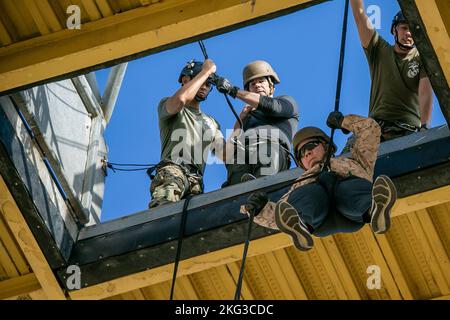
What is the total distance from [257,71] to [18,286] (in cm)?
330

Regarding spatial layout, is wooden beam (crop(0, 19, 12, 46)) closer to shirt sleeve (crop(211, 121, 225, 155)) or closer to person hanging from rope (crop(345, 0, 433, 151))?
shirt sleeve (crop(211, 121, 225, 155))

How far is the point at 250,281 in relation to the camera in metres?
11.4

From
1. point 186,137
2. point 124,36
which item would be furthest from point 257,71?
point 124,36

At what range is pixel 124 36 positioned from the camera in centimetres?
964

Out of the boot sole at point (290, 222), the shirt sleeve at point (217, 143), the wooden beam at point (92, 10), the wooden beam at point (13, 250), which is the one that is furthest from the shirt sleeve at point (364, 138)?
the wooden beam at point (13, 250)

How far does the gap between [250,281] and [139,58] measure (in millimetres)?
2778

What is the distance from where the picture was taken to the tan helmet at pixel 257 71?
12078mm

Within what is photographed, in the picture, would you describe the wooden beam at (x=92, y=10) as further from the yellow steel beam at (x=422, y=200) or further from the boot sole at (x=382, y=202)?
the yellow steel beam at (x=422, y=200)

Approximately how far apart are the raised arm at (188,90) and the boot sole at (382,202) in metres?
3.66

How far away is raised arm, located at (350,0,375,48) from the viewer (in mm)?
11125

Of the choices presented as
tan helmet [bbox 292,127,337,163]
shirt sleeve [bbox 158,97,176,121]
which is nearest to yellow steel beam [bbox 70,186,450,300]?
tan helmet [bbox 292,127,337,163]
